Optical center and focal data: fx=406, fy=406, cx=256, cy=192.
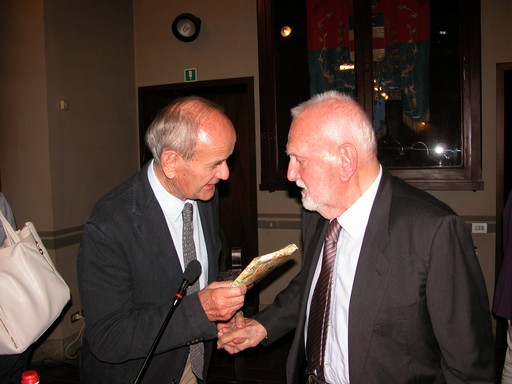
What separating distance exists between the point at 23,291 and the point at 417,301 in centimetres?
184

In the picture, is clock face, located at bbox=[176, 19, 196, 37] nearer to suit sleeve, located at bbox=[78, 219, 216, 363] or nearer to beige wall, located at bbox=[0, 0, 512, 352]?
beige wall, located at bbox=[0, 0, 512, 352]

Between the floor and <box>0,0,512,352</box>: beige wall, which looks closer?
the floor

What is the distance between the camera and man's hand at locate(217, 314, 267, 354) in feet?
6.44

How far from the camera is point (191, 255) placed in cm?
195

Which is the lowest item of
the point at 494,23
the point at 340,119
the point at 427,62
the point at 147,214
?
the point at 147,214

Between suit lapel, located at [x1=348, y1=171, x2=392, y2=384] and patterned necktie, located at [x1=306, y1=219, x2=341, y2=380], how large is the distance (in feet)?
0.52

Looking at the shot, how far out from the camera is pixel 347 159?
1.58m

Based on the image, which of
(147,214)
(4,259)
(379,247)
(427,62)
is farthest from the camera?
(427,62)

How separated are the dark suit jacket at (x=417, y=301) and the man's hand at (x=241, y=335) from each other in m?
0.61

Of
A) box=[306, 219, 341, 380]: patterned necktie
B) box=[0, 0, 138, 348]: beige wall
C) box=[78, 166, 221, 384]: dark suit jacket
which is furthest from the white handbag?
box=[0, 0, 138, 348]: beige wall

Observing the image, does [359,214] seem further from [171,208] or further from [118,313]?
[118,313]

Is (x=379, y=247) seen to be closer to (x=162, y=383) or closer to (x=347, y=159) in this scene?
(x=347, y=159)

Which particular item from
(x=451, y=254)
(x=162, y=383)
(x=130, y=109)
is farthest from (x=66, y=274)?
(x=451, y=254)

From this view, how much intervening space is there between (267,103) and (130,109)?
1.87m
